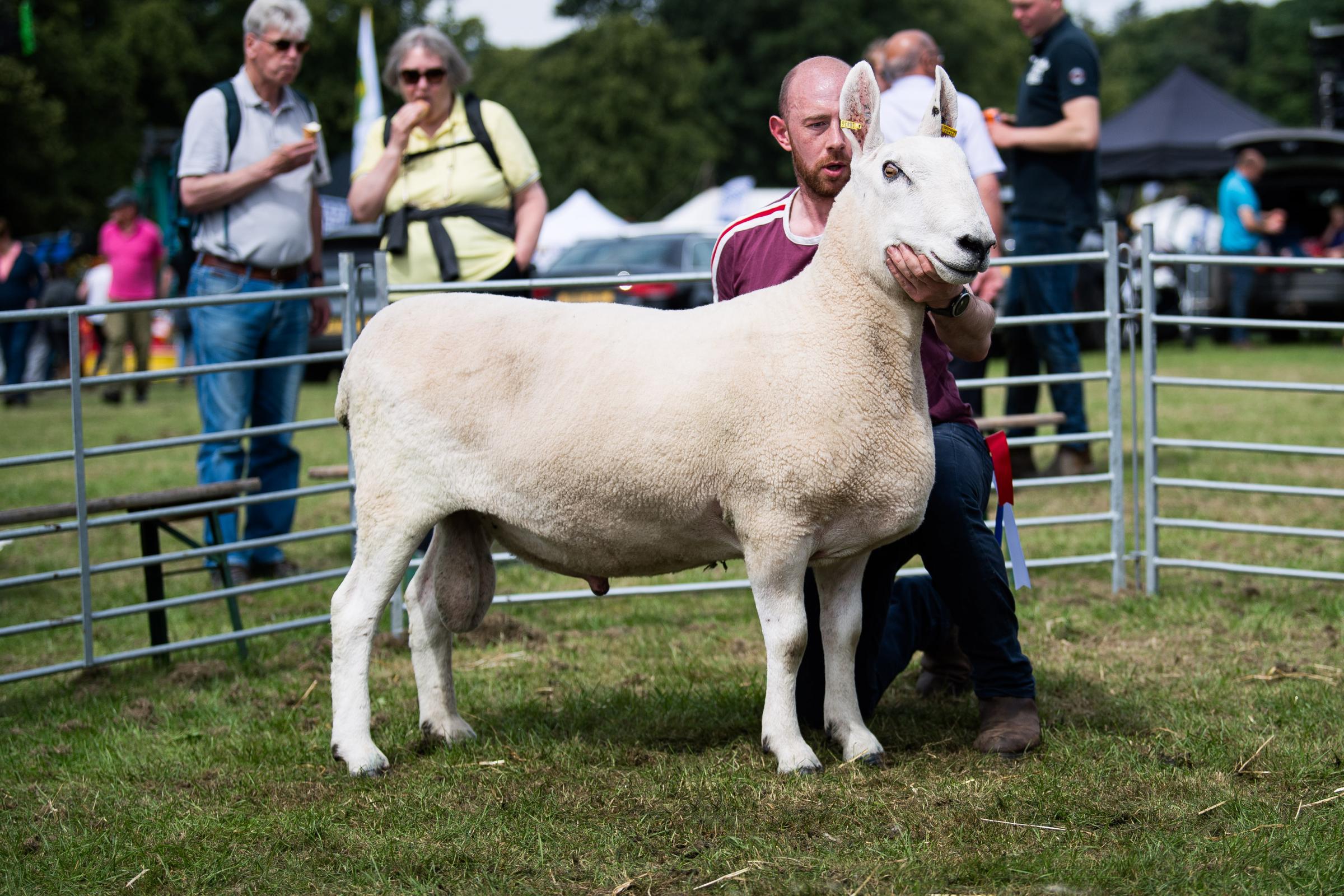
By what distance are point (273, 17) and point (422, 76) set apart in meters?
0.77

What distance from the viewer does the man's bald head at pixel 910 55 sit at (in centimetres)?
686

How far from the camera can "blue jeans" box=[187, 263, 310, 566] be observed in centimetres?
588

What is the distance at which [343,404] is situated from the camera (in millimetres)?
3895

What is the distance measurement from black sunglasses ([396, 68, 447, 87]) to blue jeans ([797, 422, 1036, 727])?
2945mm

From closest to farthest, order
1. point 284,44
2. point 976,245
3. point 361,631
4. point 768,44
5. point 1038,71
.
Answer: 1. point 976,245
2. point 361,631
3. point 284,44
4. point 1038,71
5. point 768,44

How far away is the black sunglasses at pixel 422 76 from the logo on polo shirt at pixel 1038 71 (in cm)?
330

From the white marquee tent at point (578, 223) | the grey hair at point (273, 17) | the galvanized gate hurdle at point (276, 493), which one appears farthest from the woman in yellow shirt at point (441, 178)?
the white marquee tent at point (578, 223)

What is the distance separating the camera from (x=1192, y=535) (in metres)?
6.79

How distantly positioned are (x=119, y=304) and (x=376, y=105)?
14.7 meters

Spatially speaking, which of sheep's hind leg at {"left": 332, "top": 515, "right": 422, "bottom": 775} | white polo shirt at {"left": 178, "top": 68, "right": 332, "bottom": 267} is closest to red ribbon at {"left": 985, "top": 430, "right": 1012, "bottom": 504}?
sheep's hind leg at {"left": 332, "top": 515, "right": 422, "bottom": 775}

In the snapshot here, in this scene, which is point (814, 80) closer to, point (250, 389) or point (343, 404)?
point (343, 404)

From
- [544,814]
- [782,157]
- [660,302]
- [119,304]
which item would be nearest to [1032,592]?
[544,814]

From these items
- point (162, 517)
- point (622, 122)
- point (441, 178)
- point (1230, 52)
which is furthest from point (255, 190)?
point (1230, 52)

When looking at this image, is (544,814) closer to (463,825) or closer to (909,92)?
(463,825)
